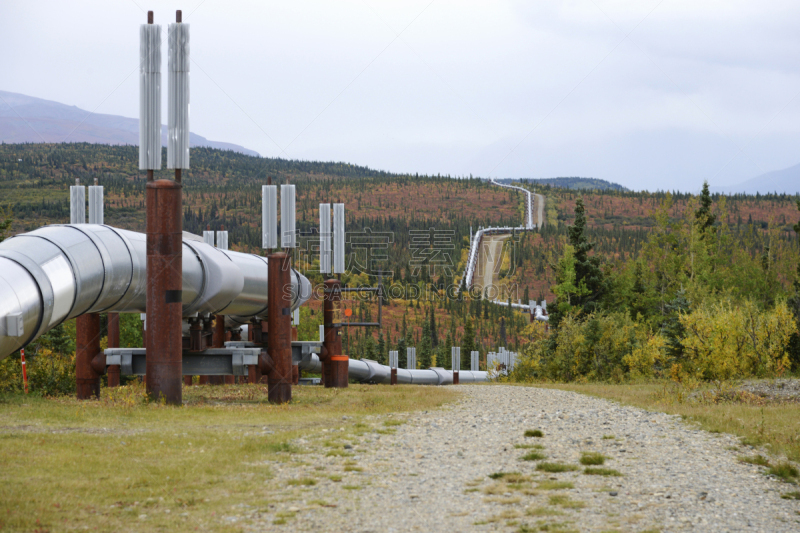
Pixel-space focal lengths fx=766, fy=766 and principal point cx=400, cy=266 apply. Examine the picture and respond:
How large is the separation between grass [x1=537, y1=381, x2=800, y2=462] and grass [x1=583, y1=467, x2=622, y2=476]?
309 cm

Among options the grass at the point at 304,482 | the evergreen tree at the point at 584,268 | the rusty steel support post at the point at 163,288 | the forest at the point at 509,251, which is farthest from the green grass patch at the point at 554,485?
the evergreen tree at the point at 584,268

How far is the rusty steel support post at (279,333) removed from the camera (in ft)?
Result: 64.2

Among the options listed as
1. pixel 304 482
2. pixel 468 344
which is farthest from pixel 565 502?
pixel 468 344

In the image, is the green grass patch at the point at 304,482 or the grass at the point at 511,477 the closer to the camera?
the green grass patch at the point at 304,482

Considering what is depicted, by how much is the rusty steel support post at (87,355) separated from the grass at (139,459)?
2018 millimetres

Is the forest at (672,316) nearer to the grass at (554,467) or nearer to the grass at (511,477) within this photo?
the grass at (554,467)

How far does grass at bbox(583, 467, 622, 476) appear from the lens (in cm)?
973

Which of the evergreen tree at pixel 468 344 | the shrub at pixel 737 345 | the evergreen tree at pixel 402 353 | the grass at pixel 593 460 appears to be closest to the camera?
the grass at pixel 593 460

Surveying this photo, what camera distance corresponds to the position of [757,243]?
107000 millimetres

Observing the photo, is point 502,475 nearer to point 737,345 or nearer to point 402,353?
point 737,345

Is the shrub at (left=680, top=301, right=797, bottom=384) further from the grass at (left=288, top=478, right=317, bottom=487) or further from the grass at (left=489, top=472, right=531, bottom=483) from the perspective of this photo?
the grass at (left=288, top=478, right=317, bottom=487)

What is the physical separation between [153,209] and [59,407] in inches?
177

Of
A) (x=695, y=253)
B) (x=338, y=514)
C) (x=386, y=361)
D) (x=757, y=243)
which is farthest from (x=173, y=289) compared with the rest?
(x=757, y=243)

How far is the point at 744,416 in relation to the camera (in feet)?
51.9
